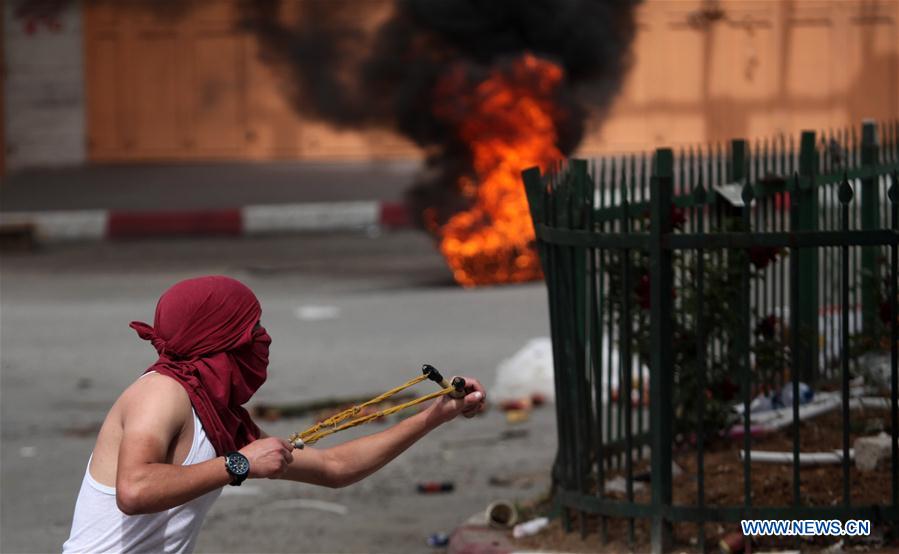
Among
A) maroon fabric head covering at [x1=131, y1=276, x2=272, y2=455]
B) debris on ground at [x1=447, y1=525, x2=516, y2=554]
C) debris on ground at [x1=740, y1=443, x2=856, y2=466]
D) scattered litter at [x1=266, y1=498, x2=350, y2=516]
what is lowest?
scattered litter at [x1=266, y1=498, x2=350, y2=516]

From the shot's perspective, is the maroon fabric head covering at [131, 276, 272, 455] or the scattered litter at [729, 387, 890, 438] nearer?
the maroon fabric head covering at [131, 276, 272, 455]

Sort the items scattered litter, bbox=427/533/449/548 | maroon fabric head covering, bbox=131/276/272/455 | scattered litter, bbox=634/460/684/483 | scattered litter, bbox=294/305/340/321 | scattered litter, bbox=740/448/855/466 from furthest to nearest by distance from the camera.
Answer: scattered litter, bbox=294/305/340/321 < scattered litter, bbox=427/533/449/548 < scattered litter, bbox=634/460/684/483 < scattered litter, bbox=740/448/855/466 < maroon fabric head covering, bbox=131/276/272/455

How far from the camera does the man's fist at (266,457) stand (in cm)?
307

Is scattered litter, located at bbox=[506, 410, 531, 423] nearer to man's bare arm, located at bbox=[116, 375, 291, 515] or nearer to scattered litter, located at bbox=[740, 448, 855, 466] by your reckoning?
scattered litter, located at bbox=[740, 448, 855, 466]

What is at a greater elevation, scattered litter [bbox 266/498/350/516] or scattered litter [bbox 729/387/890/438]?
scattered litter [bbox 729/387/890/438]

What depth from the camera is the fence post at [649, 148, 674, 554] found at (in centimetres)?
464

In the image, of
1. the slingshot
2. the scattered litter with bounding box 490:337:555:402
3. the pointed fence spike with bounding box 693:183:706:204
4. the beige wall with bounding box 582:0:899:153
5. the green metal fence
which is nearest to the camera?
the slingshot

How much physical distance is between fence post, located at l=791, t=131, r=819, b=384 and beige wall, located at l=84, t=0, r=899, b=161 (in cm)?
1195

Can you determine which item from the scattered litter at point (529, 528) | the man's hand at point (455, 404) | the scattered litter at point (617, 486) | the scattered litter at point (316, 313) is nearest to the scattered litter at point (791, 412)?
the scattered litter at point (617, 486)

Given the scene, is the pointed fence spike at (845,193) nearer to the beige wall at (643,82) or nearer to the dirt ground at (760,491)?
the dirt ground at (760,491)

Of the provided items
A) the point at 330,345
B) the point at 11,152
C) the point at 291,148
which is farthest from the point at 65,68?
the point at 330,345

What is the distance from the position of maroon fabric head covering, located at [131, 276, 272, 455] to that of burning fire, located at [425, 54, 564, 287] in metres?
8.46

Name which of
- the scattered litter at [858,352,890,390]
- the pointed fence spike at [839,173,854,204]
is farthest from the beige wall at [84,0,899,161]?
the pointed fence spike at [839,173,854,204]

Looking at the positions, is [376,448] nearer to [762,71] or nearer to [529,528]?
[529,528]
